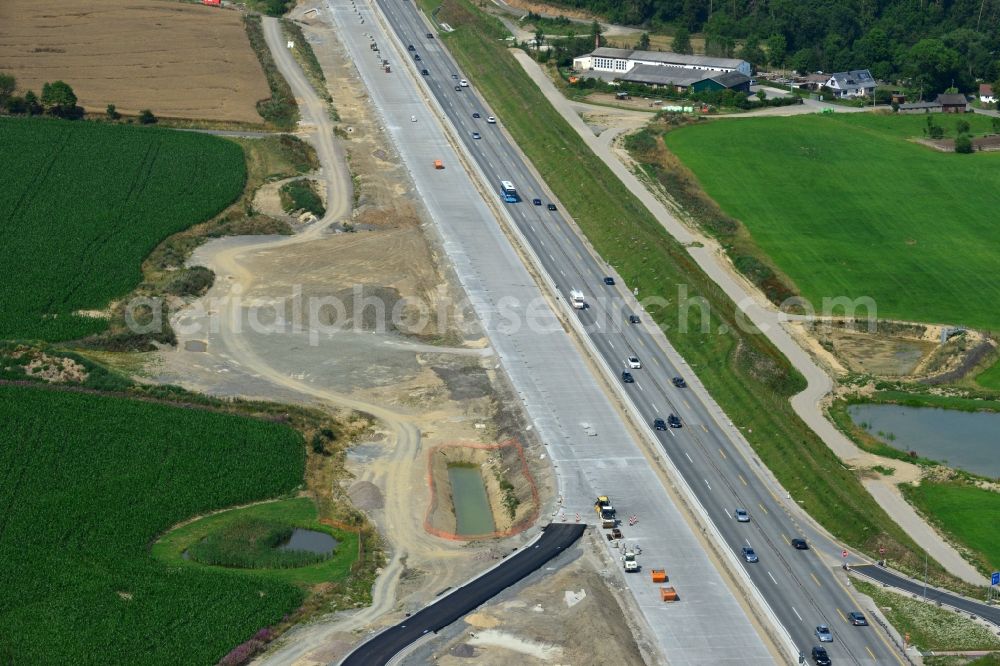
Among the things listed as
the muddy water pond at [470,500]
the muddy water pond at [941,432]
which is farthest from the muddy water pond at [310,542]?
the muddy water pond at [941,432]

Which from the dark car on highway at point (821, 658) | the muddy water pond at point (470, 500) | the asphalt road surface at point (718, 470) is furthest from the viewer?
the muddy water pond at point (470, 500)

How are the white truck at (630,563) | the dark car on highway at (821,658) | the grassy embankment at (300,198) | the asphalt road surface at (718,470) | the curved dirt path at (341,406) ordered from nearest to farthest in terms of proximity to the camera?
the dark car on highway at (821,658)
the curved dirt path at (341,406)
the asphalt road surface at (718,470)
the white truck at (630,563)
the grassy embankment at (300,198)

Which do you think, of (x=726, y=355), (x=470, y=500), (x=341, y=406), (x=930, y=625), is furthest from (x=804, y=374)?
(x=930, y=625)

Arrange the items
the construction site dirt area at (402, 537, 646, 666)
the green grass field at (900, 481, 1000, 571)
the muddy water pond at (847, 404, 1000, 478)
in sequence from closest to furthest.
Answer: the construction site dirt area at (402, 537, 646, 666), the green grass field at (900, 481, 1000, 571), the muddy water pond at (847, 404, 1000, 478)

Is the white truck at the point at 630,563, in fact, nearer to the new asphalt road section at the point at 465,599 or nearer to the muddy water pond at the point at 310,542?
the new asphalt road section at the point at 465,599

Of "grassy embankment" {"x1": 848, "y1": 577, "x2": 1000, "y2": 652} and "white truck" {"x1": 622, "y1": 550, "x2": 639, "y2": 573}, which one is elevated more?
"grassy embankment" {"x1": 848, "y1": 577, "x2": 1000, "y2": 652}

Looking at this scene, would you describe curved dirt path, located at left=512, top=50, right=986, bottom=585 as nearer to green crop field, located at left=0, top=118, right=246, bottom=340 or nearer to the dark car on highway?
the dark car on highway

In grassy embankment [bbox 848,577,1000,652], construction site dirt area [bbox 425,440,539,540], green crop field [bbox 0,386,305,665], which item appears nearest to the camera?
green crop field [bbox 0,386,305,665]

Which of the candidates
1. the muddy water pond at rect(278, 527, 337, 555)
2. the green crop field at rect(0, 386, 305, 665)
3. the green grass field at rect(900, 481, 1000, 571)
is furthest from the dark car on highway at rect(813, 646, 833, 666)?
the muddy water pond at rect(278, 527, 337, 555)
